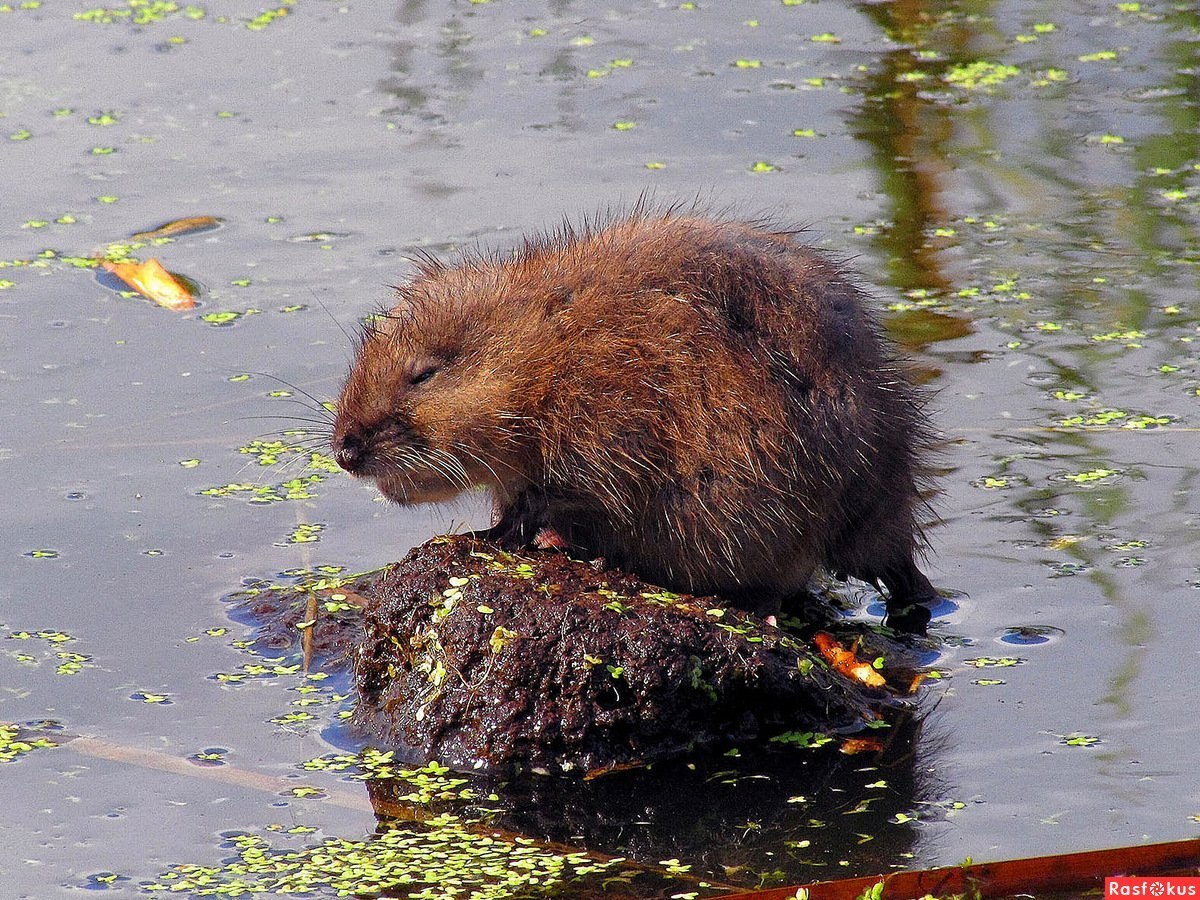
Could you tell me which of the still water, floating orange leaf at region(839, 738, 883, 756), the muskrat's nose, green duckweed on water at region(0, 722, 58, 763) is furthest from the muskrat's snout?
floating orange leaf at region(839, 738, 883, 756)

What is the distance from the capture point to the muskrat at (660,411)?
16.6 ft

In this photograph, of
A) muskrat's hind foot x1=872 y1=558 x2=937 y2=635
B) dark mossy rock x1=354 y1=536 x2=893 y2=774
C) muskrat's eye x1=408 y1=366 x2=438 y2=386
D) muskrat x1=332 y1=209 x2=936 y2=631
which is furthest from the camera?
muskrat's hind foot x1=872 y1=558 x2=937 y2=635

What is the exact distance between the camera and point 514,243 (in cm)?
780

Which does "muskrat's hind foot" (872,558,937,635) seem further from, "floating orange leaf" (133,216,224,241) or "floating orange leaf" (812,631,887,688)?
"floating orange leaf" (133,216,224,241)

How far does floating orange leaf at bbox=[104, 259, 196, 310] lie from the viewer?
7.75m

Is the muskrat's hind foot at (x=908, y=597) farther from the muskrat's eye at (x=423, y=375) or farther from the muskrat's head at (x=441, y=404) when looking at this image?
the muskrat's eye at (x=423, y=375)

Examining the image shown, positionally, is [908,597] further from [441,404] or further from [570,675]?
[441,404]

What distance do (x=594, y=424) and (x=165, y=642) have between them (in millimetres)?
1544

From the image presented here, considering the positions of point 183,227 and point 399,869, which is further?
Result: point 183,227

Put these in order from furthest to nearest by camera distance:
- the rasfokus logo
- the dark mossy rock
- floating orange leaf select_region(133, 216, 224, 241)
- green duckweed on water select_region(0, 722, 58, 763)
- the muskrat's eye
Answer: floating orange leaf select_region(133, 216, 224, 241) → the muskrat's eye → green duckweed on water select_region(0, 722, 58, 763) → the dark mossy rock → the rasfokus logo

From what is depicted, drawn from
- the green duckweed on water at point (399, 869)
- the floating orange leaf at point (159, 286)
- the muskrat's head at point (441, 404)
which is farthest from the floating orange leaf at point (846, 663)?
the floating orange leaf at point (159, 286)

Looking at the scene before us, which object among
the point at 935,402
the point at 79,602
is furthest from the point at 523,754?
the point at 935,402

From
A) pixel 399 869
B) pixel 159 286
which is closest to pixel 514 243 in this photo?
pixel 159 286

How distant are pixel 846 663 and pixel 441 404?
1.43 metres
